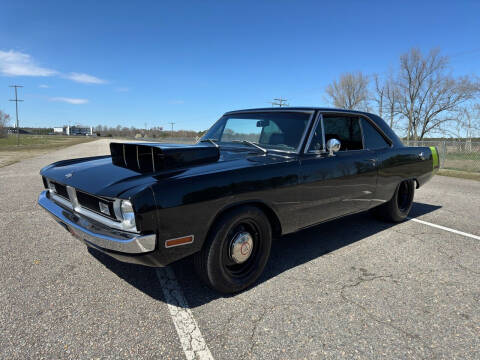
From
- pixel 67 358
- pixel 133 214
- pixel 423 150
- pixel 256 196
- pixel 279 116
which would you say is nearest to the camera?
pixel 67 358

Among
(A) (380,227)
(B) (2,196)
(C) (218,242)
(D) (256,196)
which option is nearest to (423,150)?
(A) (380,227)

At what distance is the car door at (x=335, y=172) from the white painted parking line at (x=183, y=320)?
1.33m

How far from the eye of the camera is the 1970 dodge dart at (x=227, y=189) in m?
2.20

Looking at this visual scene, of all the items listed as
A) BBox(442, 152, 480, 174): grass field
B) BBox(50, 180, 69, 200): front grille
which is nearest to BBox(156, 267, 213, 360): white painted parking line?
BBox(50, 180, 69, 200): front grille

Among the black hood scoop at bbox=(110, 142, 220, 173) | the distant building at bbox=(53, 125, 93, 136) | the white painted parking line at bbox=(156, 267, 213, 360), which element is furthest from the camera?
the distant building at bbox=(53, 125, 93, 136)

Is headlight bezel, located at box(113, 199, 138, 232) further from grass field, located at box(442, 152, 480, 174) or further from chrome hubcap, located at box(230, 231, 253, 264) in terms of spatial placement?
grass field, located at box(442, 152, 480, 174)

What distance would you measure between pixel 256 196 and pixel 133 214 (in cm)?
99

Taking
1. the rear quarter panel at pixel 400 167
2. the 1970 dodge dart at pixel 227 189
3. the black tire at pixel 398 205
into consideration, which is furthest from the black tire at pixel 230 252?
the black tire at pixel 398 205

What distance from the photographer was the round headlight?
215cm

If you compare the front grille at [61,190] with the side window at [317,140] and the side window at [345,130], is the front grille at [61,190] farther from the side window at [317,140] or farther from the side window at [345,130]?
the side window at [345,130]

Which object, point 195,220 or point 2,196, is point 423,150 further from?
point 2,196

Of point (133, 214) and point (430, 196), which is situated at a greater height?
point (133, 214)

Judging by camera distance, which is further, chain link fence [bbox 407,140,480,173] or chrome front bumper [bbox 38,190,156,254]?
chain link fence [bbox 407,140,480,173]

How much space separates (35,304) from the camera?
246 centimetres
